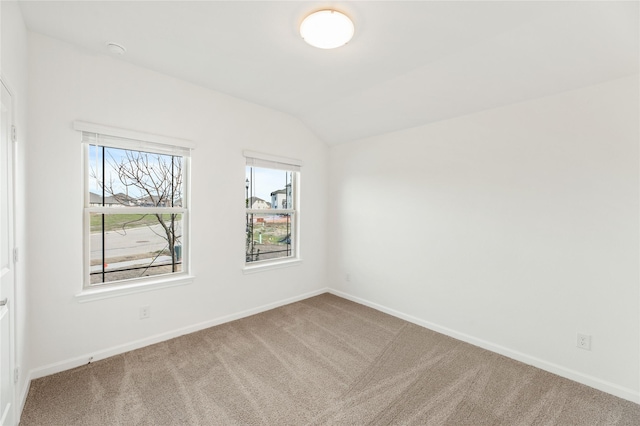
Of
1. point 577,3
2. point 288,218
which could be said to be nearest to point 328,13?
point 577,3

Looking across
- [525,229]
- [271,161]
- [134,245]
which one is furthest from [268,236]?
[525,229]

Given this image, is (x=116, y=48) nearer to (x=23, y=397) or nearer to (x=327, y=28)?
(x=327, y=28)

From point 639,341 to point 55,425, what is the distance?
4003mm

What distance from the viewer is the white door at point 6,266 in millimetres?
1464

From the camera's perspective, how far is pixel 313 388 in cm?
209

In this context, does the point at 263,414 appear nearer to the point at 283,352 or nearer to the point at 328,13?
the point at 283,352

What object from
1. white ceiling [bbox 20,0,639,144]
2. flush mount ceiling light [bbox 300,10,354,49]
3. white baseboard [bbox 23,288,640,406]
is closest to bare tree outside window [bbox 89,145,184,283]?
white baseboard [bbox 23,288,640,406]

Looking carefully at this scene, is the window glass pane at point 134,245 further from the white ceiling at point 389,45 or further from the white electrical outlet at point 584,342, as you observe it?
the white electrical outlet at point 584,342

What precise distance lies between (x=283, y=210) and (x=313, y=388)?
7.48ft

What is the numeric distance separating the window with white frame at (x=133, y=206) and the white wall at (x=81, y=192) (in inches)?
4.7

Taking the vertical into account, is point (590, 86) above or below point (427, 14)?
below

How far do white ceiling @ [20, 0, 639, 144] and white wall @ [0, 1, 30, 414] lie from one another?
0.75ft

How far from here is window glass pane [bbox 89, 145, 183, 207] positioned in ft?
8.14

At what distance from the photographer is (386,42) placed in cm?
213
